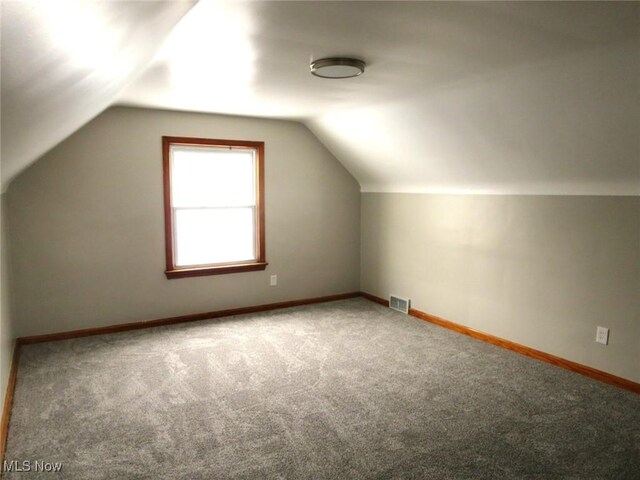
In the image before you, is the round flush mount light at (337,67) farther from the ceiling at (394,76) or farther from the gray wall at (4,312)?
the gray wall at (4,312)

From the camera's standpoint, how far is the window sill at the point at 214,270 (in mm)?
4375

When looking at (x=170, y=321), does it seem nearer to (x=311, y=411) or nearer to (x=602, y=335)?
(x=311, y=411)

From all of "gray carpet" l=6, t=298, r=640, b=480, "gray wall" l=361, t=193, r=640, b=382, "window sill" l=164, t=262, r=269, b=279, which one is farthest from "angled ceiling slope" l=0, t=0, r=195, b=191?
"gray wall" l=361, t=193, r=640, b=382

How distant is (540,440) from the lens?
2.37 m

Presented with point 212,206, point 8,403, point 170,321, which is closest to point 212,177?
point 212,206

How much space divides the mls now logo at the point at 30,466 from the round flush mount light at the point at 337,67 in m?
2.48

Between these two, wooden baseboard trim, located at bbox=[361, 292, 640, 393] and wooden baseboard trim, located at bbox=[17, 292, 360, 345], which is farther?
wooden baseboard trim, located at bbox=[17, 292, 360, 345]

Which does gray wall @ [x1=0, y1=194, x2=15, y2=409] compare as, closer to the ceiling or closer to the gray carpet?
the gray carpet

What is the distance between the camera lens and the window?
437 cm

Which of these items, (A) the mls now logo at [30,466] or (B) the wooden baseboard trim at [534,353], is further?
(B) the wooden baseboard trim at [534,353]

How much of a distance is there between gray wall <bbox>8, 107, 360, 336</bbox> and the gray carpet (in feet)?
1.36

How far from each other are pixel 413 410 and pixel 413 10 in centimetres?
215

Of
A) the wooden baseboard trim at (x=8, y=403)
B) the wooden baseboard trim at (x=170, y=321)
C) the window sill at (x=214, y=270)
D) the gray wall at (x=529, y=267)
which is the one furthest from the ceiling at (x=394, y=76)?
the wooden baseboard trim at (x=170, y=321)

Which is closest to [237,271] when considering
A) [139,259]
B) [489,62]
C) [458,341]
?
[139,259]
